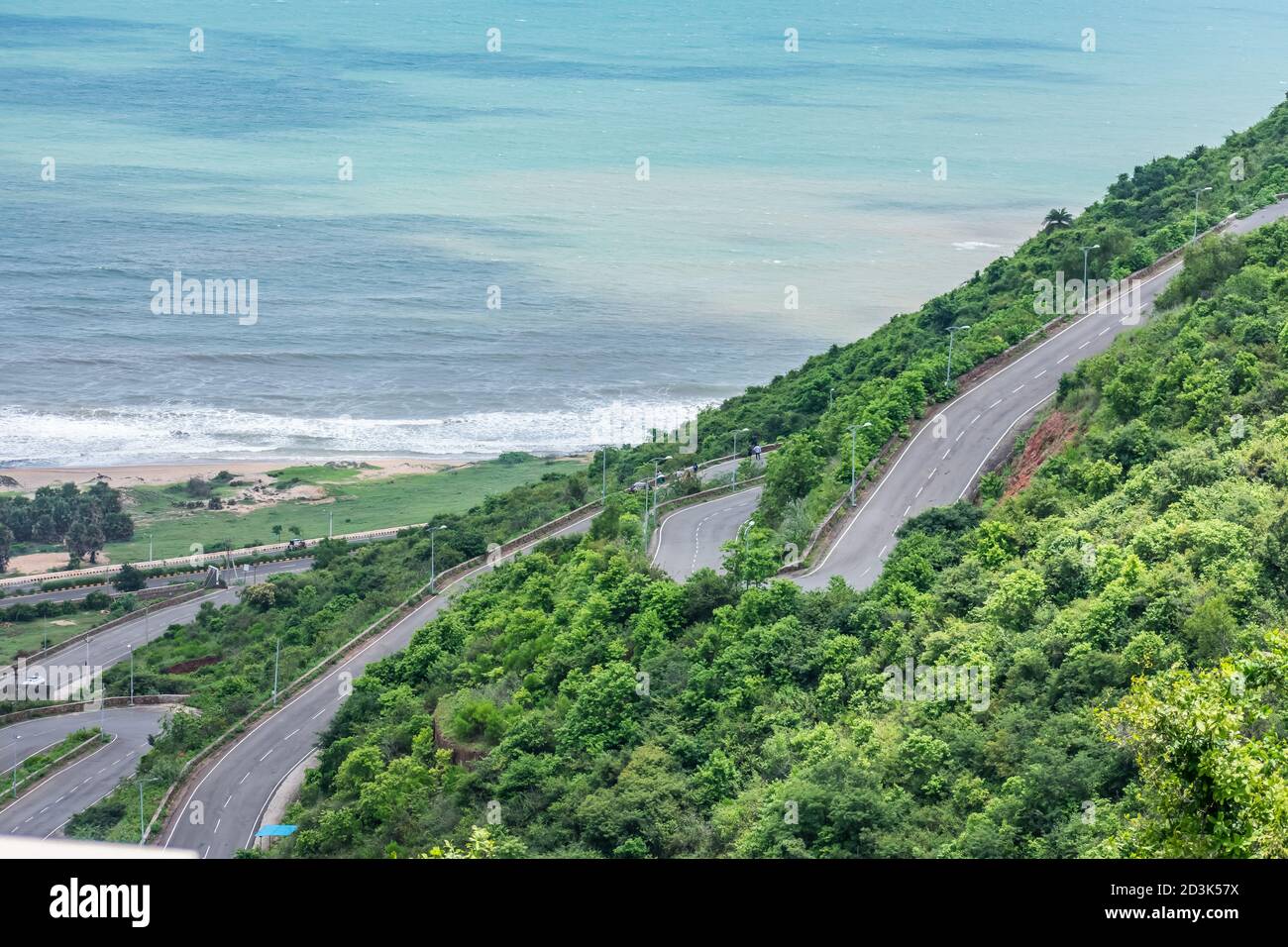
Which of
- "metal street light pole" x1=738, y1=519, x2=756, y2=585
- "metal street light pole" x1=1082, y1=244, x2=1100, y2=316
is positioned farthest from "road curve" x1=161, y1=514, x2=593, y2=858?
"metal street light pole" x1=1082, y1=244, x2=1100, y2=316

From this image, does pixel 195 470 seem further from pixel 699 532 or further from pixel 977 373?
pixel 977 373

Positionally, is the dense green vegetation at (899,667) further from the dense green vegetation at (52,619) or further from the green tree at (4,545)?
the green tree at (4,545)

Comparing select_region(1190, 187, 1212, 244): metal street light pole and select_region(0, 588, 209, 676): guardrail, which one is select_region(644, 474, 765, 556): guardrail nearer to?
select_region(1190, 187, 1212, 244): metal street light pole

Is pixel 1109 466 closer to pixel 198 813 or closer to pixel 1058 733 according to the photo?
pixel 1058 733

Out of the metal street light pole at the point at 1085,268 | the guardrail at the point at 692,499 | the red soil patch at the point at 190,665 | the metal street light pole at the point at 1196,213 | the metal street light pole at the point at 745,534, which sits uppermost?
the metal street light pole at the point at 1196,213

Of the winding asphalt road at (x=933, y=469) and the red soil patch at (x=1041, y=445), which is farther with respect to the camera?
the red soil patch at (x=1041, y=445)

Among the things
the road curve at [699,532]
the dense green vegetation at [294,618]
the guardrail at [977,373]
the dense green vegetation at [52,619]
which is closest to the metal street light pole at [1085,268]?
the guardrail at [977,373]

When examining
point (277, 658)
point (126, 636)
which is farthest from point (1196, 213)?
point (126, 636)
